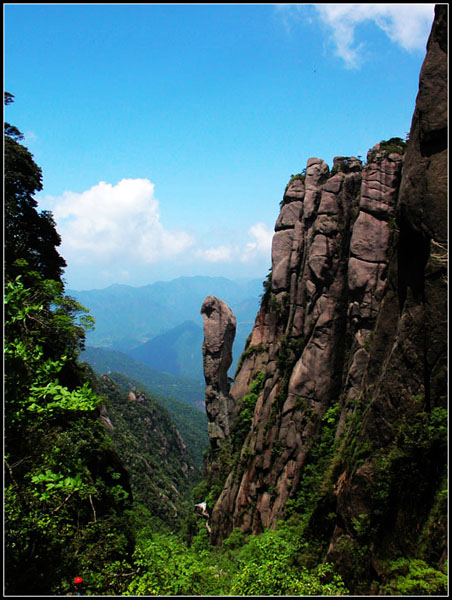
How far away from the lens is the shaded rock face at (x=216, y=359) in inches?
1583

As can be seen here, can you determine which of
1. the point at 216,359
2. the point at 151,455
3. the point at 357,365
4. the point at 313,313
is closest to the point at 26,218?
the point at 313,313

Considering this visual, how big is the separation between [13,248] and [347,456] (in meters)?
19.3

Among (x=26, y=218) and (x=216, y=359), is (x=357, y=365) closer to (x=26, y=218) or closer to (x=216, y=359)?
(x=26, y=218)

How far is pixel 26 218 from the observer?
22672 millimetres

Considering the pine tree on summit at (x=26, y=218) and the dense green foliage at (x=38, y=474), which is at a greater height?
the pine tree on summit at (x=26, y=218)

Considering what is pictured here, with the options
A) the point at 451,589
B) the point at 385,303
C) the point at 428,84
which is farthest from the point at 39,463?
the point at 428,84

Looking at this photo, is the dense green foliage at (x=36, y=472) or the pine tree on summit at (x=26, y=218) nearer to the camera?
the dense green foliage at (x=36, y=472)

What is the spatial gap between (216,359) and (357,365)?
24352 millimetres

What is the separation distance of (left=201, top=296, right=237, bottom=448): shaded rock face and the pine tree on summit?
20.3 metres

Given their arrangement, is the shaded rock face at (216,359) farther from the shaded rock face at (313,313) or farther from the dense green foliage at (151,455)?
the shaded rock face at (313,313)

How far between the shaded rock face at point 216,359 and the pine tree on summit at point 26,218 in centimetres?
2031

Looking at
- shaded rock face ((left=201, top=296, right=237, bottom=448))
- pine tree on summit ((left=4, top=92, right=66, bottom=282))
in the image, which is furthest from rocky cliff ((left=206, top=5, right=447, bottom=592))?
pine tree on summit ((left=4, top=92, right=66, bottom=282))

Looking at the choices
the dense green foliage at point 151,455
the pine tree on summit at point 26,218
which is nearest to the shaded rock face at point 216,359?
the dense green foliage at point 151,455

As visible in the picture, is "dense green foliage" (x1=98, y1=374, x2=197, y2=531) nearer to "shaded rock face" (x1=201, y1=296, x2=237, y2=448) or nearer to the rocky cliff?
"shaded rock face" (x1=201, y1=296, x2=237, y2=448)
